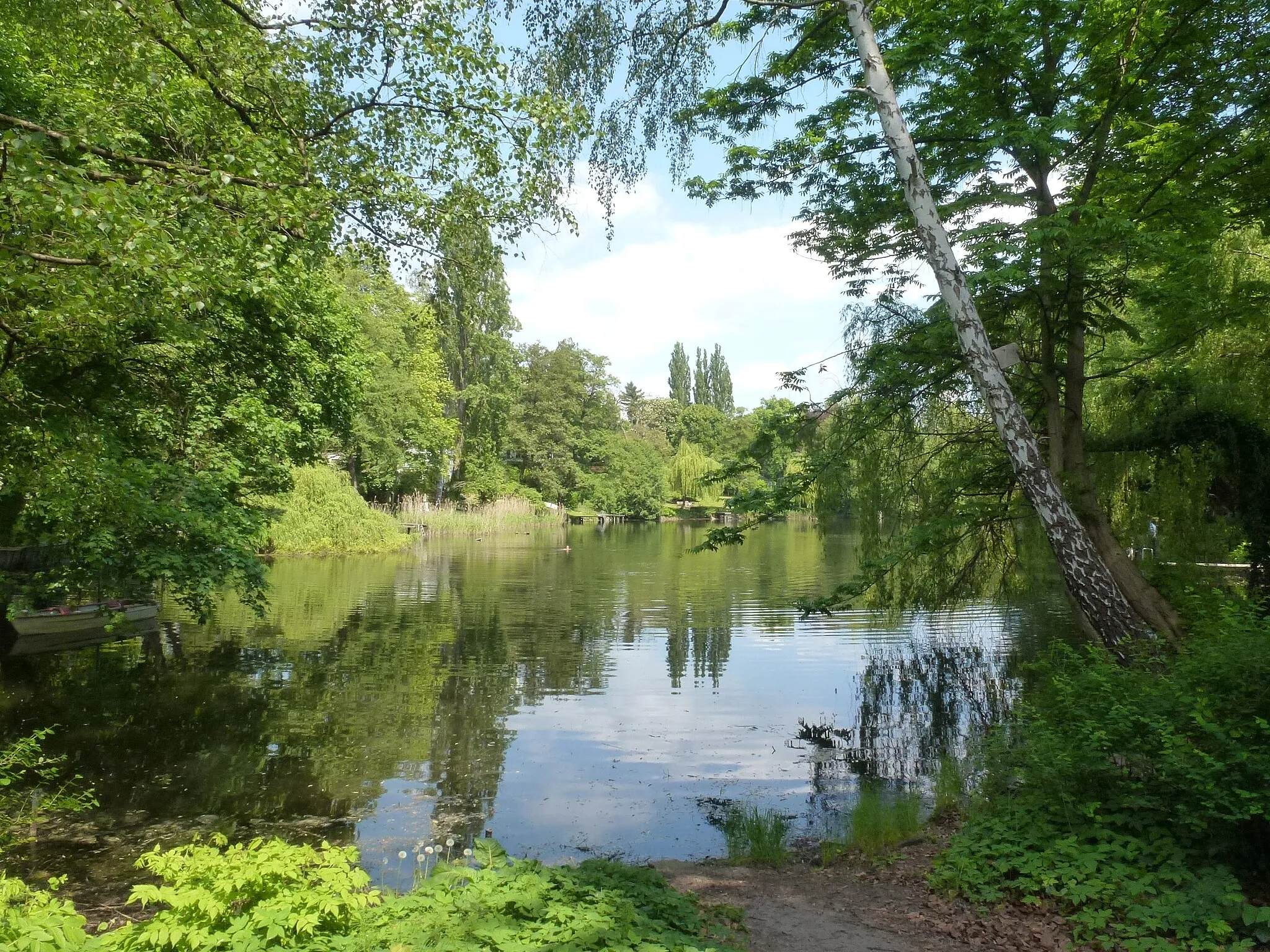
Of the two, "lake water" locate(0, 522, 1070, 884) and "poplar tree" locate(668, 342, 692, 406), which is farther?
"poplar tree" locate(668, 342, 692, 406)

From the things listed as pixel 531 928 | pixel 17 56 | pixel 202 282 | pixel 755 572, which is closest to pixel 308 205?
pixel 202 282

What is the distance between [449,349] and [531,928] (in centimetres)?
4615

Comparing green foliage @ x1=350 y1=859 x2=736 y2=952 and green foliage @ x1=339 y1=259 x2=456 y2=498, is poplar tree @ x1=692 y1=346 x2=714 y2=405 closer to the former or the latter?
green foliage @ x1=339 y1=259 x2=456 y2=498

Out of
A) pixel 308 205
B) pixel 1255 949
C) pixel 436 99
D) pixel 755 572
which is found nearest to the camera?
pixel 1255 949

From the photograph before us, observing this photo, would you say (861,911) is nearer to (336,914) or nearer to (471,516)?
(336,914)

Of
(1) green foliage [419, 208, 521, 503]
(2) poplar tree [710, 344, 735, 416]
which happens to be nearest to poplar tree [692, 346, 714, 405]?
(2) poplar tree [710, 344, 735, 416]

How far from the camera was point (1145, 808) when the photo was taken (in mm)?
4906

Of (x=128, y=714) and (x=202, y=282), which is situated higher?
(x=202, y=282)

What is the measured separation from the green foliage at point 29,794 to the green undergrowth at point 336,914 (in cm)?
264

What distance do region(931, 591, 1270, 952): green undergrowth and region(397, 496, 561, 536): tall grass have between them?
116 ft

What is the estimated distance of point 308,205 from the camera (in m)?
5.16

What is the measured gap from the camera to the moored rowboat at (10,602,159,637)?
1277 cm

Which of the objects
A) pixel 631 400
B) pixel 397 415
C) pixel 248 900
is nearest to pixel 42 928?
pixel 248 900

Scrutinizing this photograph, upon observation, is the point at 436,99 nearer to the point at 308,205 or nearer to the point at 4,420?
the point at 308,205
